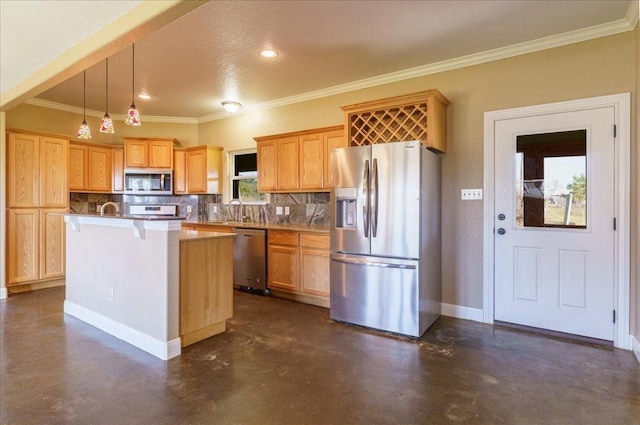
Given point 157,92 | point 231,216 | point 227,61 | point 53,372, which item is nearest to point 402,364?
point 53,372

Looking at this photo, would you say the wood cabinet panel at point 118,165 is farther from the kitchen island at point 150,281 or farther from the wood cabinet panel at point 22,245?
the kitchen island at point 150,281

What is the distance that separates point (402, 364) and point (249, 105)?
13.9 ft

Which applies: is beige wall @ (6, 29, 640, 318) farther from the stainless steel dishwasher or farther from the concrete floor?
the stainless steel dishwasher

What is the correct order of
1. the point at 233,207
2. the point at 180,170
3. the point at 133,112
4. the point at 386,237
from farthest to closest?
the point at 180,170 < the point at 233,207 < the point at 386,237 < the point at 133,112

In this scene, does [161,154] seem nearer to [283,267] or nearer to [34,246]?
[34,246]

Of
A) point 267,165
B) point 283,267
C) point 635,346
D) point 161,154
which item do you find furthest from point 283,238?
point 635,346

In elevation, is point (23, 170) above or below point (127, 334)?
above

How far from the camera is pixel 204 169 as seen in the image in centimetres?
565

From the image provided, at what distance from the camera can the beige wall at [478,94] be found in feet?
9.59

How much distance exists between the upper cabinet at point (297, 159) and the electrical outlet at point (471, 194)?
57.7 inches

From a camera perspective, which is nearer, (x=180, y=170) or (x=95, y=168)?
(x=95, y=168)

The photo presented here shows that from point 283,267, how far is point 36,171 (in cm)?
347

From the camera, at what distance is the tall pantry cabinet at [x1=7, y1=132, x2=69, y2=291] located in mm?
4352

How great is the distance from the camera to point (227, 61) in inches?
142
